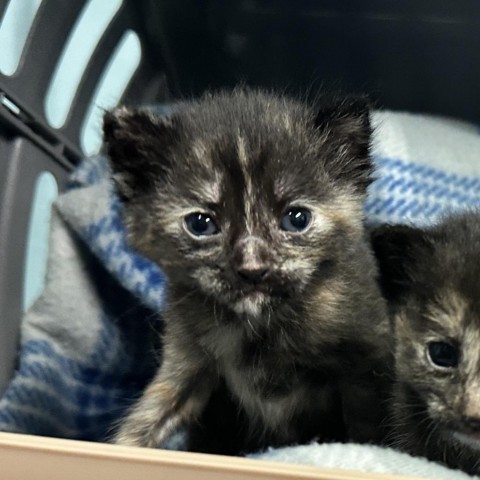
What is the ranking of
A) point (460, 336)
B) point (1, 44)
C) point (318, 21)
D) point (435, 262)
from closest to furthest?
1. point (460, 336)
2. point (435, 262)
3. point (1, 44)
4. point (318, 21)

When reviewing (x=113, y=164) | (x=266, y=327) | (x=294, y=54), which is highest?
(x=294, y=54)

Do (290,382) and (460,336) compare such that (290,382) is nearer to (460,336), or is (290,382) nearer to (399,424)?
(399,424)

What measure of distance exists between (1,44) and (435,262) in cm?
99

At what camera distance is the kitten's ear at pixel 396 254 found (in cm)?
120

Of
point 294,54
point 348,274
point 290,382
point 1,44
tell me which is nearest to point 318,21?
point 294,54

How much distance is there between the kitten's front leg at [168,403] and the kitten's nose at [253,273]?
0.35m

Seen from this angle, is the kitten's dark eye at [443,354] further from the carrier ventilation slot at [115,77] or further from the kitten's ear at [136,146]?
the carrier ventilation slot at [115,77]

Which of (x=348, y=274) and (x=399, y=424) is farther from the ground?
(x=348, y=274)

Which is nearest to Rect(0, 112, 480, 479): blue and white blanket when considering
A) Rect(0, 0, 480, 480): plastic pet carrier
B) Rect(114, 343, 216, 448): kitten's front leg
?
Rect(0, 0, 480, 480): plastic pet carrier

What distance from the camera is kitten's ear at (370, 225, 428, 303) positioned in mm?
1196

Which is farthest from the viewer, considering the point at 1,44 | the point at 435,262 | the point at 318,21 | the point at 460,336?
the point at 318,21

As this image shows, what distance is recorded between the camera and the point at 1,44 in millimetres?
1556

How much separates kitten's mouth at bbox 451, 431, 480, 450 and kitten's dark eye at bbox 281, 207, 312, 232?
355 mm

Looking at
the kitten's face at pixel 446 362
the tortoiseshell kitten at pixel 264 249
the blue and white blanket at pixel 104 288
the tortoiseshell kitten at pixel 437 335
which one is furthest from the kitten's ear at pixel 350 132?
the blue and white blanket at pixel 104 288
